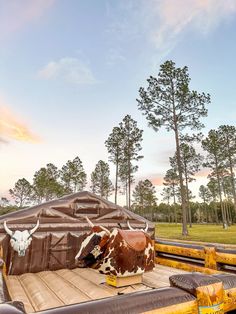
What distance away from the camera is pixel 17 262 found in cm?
582

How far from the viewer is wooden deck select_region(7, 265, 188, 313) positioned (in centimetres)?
378

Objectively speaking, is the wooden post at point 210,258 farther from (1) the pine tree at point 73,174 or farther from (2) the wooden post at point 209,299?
(1) the pine tree at point 73,174

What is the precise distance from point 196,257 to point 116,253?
8.15 ft

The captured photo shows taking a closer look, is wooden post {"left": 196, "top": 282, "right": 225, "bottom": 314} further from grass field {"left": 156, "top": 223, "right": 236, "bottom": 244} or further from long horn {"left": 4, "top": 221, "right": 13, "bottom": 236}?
grass field {"left": 156, "top": 223, "right": 236, "bottom": 244}

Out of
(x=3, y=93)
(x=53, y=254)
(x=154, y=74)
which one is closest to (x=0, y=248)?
(x=53, y=254)

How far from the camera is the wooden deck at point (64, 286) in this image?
12.4 feet

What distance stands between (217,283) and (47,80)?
39.1 ft

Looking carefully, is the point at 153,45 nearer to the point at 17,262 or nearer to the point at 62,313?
the point at 17,262

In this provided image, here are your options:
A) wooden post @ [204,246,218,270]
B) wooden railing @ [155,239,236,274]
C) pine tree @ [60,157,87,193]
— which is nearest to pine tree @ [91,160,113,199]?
pine tree @ [60,157,87,193]

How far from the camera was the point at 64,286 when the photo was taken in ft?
15.1

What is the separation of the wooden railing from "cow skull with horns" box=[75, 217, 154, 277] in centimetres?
156

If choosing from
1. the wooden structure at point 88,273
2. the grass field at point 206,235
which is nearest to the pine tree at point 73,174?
the grass field at point 206,235

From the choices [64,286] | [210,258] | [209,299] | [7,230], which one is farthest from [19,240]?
[209,299]

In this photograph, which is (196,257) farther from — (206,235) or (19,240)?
(206,235)
